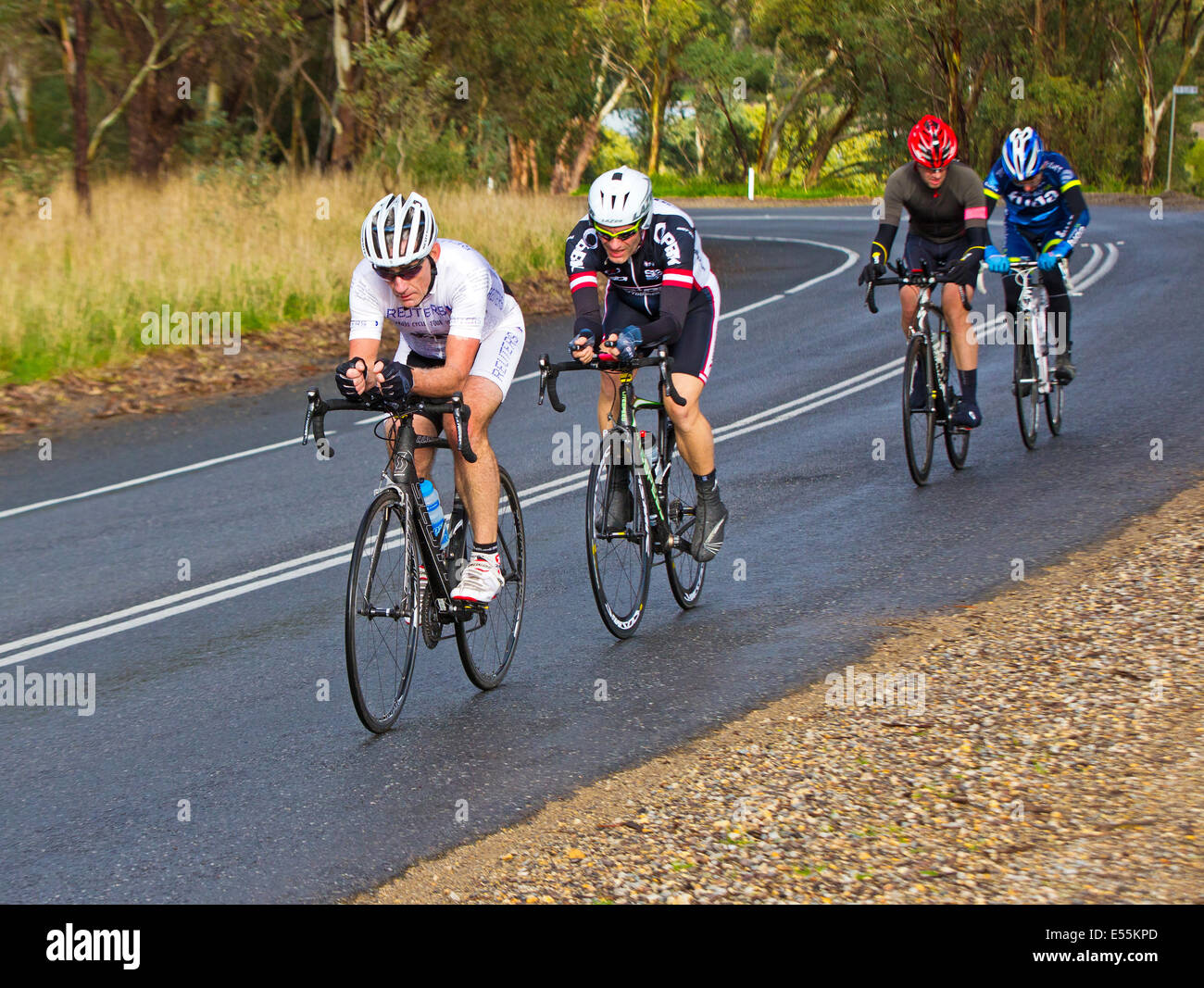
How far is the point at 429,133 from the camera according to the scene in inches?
1037

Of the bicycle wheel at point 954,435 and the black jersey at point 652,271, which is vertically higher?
the black jersey at point 652,271

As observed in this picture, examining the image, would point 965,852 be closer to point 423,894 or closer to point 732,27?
point 423,894

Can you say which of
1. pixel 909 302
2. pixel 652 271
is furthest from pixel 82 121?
pixel 652 271

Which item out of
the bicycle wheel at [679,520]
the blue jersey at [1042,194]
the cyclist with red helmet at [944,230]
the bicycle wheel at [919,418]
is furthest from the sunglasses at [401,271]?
the blue jersey at [1042,194]

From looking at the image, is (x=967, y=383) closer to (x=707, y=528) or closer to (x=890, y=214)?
(x=890, y=214)

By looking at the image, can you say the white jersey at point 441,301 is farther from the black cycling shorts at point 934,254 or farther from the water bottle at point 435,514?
the black cycling shorts at point 934,254

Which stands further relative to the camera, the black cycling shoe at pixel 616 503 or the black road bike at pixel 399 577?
the black cycling shoe at pixel 616 503

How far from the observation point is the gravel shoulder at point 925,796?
451 cm

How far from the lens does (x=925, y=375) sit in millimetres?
10039

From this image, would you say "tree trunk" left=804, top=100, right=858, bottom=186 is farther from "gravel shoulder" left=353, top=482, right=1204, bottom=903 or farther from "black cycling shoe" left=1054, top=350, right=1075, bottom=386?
"gravel shoulder" left=353, top=482, right=1204, bottom=903

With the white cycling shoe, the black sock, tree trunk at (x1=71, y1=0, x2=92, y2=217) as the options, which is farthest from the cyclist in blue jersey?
tree trunk at (x1=71, y1=0, x2=92, y2=217)

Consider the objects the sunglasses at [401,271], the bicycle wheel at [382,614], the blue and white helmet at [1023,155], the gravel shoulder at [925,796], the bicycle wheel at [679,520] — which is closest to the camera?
the gravel shoulder at [925,796]

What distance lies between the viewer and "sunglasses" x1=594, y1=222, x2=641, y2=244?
6.64m

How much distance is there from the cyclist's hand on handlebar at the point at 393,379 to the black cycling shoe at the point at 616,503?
1533 mm
